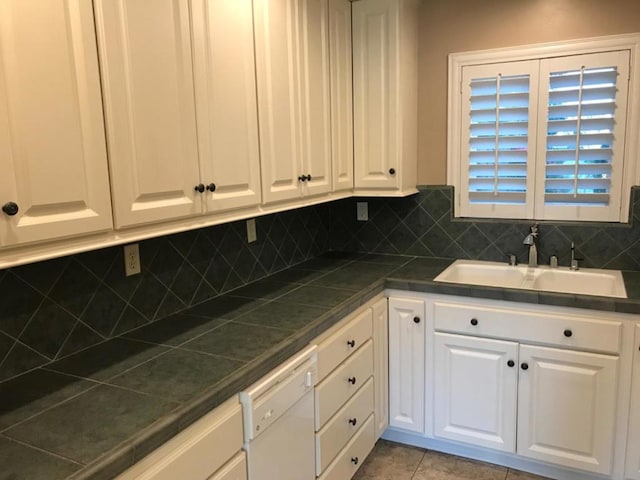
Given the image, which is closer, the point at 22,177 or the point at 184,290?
the point at 22,177

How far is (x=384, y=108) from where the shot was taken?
9.11 feet

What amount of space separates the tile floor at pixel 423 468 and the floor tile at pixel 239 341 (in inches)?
43.8

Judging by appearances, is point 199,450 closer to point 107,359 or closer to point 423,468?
point 107,359

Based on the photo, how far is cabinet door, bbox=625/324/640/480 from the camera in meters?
2.15

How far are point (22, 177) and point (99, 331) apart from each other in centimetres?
75

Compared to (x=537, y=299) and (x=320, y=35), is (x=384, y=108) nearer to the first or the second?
(x=320, y=35)

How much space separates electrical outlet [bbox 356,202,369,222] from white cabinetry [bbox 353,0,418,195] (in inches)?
12.7

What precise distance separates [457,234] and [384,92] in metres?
0.90

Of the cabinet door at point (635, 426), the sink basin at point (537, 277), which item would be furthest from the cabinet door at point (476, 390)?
the cabinet door at point (635, 426)

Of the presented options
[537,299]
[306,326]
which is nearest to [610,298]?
[537,299]

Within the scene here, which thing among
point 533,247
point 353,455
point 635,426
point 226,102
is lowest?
point 353,455

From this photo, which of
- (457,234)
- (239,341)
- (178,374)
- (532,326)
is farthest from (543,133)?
(178,374)

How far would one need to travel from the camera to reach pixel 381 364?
2.59 m

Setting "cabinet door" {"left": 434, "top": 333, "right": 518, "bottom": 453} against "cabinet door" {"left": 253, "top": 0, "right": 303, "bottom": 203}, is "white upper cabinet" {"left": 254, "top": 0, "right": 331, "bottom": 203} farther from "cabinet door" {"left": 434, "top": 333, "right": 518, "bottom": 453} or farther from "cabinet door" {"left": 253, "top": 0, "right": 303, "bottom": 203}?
"cabinet door" {"left": 434, "top": 333, "right": 518, "bottom": 453}
